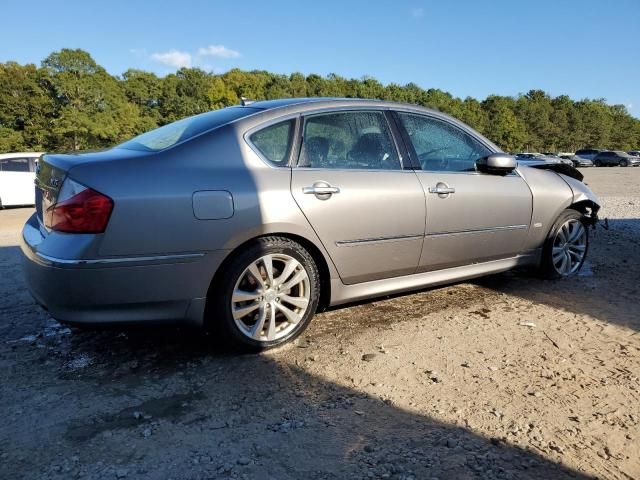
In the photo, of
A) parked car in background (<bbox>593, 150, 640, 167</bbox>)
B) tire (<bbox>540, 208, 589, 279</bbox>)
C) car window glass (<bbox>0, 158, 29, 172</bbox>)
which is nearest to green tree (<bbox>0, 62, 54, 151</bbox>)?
car window glass (<bbox>0, 158, 29, 172</bbox>)

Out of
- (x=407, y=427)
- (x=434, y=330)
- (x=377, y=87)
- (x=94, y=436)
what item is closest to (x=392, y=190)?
(x=434, y=330)

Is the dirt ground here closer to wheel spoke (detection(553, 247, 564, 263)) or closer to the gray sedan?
the gray sedan

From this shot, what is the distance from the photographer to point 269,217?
2918mm

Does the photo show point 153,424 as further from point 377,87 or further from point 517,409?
point 377,87

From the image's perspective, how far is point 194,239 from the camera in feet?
9.01

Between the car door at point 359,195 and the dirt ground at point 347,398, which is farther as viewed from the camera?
the car door at point 359,195

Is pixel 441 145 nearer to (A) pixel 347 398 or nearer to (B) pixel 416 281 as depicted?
(B) pixel 416 281

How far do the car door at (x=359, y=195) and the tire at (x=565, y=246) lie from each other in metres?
1.68

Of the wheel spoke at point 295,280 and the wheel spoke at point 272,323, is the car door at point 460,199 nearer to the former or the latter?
the wheel spoke at point 295,280

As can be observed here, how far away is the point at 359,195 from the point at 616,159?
61168 mm

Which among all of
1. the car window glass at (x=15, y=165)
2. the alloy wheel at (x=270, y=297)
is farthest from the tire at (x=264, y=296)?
the car window glass at (x=15, y=165)

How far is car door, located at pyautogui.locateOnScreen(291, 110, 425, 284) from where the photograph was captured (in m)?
3.15

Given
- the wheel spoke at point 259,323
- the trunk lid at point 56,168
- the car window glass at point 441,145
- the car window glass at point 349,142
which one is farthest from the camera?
the car window glass at point 441,145

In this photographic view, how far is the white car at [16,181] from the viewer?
13.6 m
